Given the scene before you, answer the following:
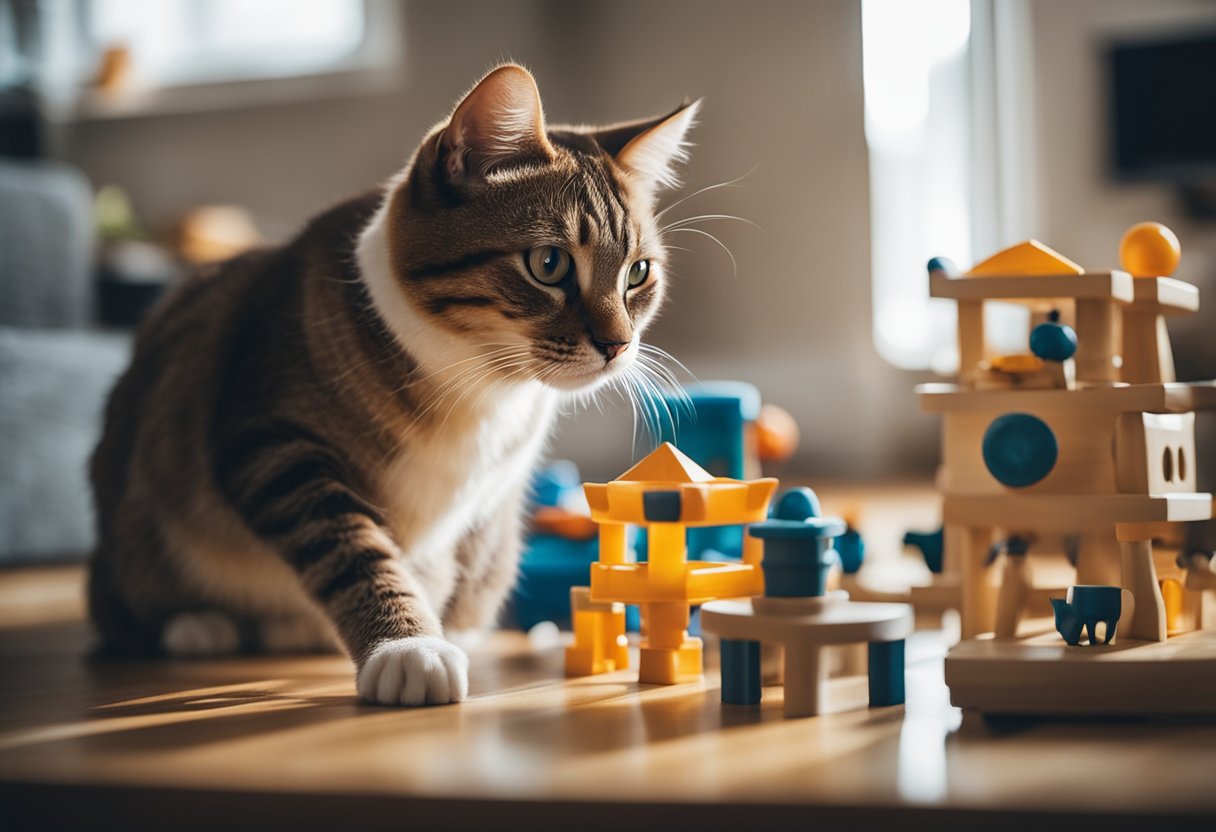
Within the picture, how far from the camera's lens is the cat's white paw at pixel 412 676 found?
934 millimetres

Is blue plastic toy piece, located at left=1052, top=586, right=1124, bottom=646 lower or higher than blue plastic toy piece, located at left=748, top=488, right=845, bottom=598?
lower

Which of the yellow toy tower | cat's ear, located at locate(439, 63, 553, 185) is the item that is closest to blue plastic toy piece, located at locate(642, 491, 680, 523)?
the yellow toy tower

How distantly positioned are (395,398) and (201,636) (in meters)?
0.36

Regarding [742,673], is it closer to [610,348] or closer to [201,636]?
[610,348]

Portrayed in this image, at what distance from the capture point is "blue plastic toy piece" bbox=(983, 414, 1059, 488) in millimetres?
957

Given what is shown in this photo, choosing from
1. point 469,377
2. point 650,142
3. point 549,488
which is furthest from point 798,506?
point 549,488

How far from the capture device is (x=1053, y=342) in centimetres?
96

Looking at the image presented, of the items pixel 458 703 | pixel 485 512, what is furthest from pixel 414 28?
pixel 458 703

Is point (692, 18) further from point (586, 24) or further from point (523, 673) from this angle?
point (523, 673)

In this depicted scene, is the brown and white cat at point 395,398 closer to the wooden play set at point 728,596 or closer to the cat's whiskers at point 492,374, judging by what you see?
the cat's whiskers at point 492,374

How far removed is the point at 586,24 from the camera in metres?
4.50

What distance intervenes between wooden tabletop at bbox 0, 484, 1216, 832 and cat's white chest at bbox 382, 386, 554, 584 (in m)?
0.20

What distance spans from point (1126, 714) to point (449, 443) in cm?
64

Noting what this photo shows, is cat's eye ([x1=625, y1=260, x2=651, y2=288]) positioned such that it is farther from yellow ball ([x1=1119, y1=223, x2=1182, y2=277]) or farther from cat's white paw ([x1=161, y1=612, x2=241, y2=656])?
cat's white paw ([x1=161, y1=612, x2=241, y2=656])
